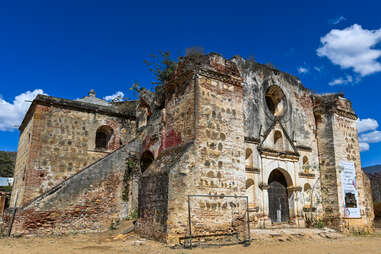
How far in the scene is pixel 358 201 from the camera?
1534 centimetres

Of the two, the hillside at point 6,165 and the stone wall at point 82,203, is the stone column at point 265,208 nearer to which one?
the stone wall at point 82,203

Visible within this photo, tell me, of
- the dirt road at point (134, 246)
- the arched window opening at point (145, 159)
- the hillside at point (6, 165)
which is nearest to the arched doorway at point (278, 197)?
the dirt road at point (134, 246)

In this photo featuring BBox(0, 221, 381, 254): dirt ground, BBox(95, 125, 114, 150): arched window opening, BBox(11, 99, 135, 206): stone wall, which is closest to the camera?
BBox(0, 221, 381, 254): dirt ground

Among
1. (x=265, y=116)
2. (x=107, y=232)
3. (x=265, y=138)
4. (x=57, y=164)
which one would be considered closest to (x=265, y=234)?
(x=265, y=138)

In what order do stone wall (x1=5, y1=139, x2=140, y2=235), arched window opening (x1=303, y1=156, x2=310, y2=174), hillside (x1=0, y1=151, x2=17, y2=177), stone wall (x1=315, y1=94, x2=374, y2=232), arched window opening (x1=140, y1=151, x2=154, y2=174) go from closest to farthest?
stone wall (x1=5, y1=139, x2=140, y2=235), arched window opening (x1=140, y1=151, x2=154, y2=174), stone wall (x1=315, y1=94, x2=374, y2=232), arched window opening (x1=303, y1=156, x2=310, y2=174), hillside (x1=0, y1=151, x2=17, y2=177)

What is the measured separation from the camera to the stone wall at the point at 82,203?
1085 cm

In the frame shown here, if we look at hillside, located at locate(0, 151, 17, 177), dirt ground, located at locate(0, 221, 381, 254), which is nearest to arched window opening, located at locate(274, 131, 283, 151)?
dirt ground, located at locate(0, 221, 381, 254)

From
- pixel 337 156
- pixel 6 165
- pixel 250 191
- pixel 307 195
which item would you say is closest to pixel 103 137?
pixel 250 191

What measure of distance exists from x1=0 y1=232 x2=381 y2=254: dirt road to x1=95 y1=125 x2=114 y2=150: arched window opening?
558cm

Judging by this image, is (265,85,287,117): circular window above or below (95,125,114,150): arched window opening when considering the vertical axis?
above

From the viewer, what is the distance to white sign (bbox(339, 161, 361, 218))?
581 inches

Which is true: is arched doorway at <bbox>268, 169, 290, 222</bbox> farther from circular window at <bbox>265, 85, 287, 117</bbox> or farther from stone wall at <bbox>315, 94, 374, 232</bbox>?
circular window at <bbox>265, 85, 287, 117</bbox>

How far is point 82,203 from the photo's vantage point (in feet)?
38.9

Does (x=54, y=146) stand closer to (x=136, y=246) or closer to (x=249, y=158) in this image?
(x=136, y=246)
